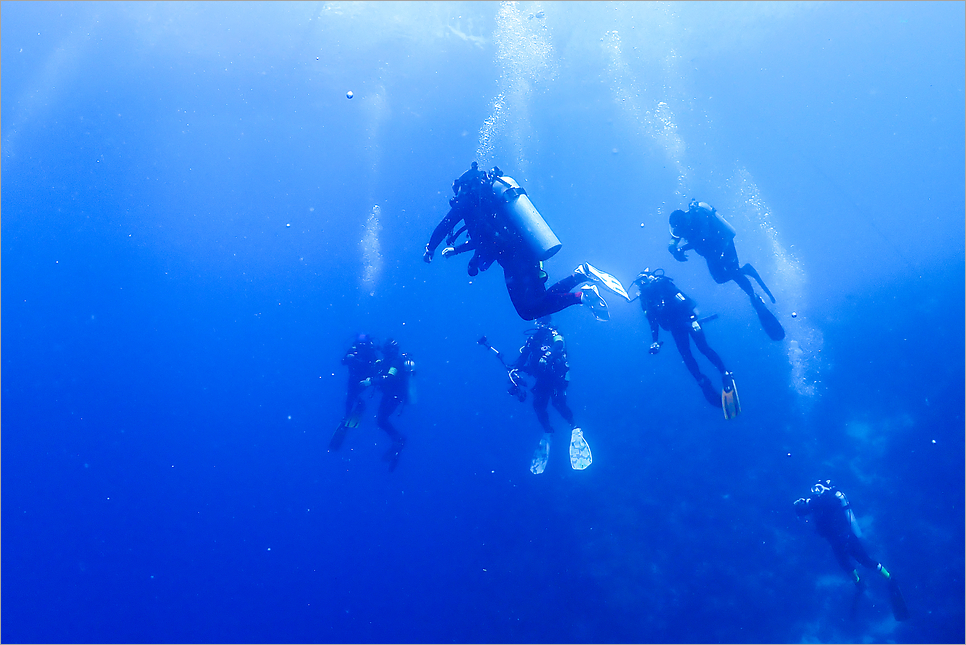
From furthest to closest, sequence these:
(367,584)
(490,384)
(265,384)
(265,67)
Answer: (265,384) → (490,384) → (265,67) → (367,584)

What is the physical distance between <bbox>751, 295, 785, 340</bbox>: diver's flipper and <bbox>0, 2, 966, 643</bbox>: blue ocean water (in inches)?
299

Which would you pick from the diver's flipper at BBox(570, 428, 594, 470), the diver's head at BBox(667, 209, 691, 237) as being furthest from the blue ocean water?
the diver's head at BBox(667, 209, 691, 237)

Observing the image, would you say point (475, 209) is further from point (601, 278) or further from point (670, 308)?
point (670, 308)

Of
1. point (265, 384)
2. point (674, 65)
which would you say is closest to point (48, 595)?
point (265, 384)

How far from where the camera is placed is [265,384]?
203ft

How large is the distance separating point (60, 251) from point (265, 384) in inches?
1072

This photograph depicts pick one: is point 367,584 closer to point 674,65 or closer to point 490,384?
point 490,384

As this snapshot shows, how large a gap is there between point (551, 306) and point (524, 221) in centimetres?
86

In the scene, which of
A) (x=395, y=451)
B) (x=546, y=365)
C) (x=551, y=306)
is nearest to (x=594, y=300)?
(x=551, y=306)

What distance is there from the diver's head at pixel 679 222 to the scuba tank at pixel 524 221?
14.9ft

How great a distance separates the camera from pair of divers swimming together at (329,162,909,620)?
4.14 m

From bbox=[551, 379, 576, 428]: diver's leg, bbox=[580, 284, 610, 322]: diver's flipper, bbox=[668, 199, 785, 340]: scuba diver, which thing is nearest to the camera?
bbox=[580, 284, 610, 322]: diver's flipper

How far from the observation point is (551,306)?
13.9ft

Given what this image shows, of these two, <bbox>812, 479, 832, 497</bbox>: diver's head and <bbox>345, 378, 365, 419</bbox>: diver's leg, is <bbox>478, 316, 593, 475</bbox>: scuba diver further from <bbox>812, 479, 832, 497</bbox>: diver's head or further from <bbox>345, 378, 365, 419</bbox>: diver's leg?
<bbox>812, 479, 832, 497</bbox>: diver's head
